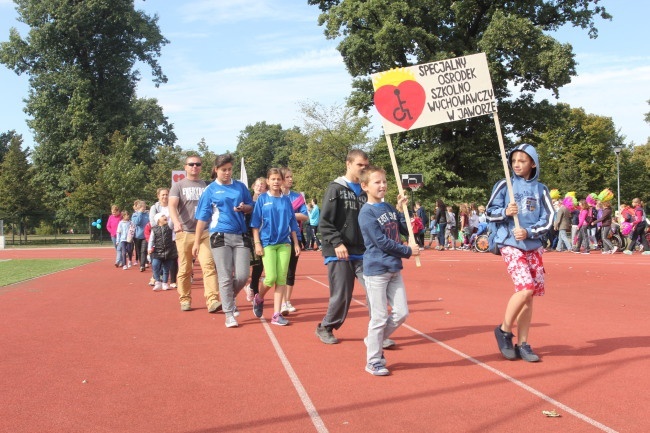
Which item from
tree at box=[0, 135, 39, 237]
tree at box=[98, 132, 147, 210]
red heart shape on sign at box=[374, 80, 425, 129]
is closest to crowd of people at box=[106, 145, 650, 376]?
red heart shape on sign at box=[374, 80, 425, 129]

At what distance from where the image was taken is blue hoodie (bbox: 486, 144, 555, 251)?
5918 mm

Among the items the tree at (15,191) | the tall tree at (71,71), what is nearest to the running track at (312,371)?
the tree at (15,191)

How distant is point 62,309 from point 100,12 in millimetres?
41132

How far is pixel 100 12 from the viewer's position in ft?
150

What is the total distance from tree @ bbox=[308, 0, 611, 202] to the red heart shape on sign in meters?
24.2

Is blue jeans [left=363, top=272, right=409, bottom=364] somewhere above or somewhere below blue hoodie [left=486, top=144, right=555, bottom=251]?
below

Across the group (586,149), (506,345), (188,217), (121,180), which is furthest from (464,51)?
(586,149)

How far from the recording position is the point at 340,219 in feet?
21.5

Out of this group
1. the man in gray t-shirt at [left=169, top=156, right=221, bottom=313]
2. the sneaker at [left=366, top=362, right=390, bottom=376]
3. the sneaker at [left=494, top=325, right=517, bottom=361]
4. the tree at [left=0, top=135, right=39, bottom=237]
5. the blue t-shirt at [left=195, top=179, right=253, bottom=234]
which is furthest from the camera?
the tree at [left=0, top=135, right=39, bottom=237]

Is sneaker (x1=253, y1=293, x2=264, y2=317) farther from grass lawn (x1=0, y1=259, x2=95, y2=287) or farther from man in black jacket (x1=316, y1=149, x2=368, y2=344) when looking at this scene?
grass lawn (x1=0, y1=259, x2=95, y2=287)

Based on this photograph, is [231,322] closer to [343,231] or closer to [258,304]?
[258,304]

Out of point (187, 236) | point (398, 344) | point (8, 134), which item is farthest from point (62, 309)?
point (8, 134)

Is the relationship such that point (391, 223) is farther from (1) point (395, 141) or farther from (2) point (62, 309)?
(1) point (395, 141)

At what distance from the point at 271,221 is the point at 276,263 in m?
0.57
